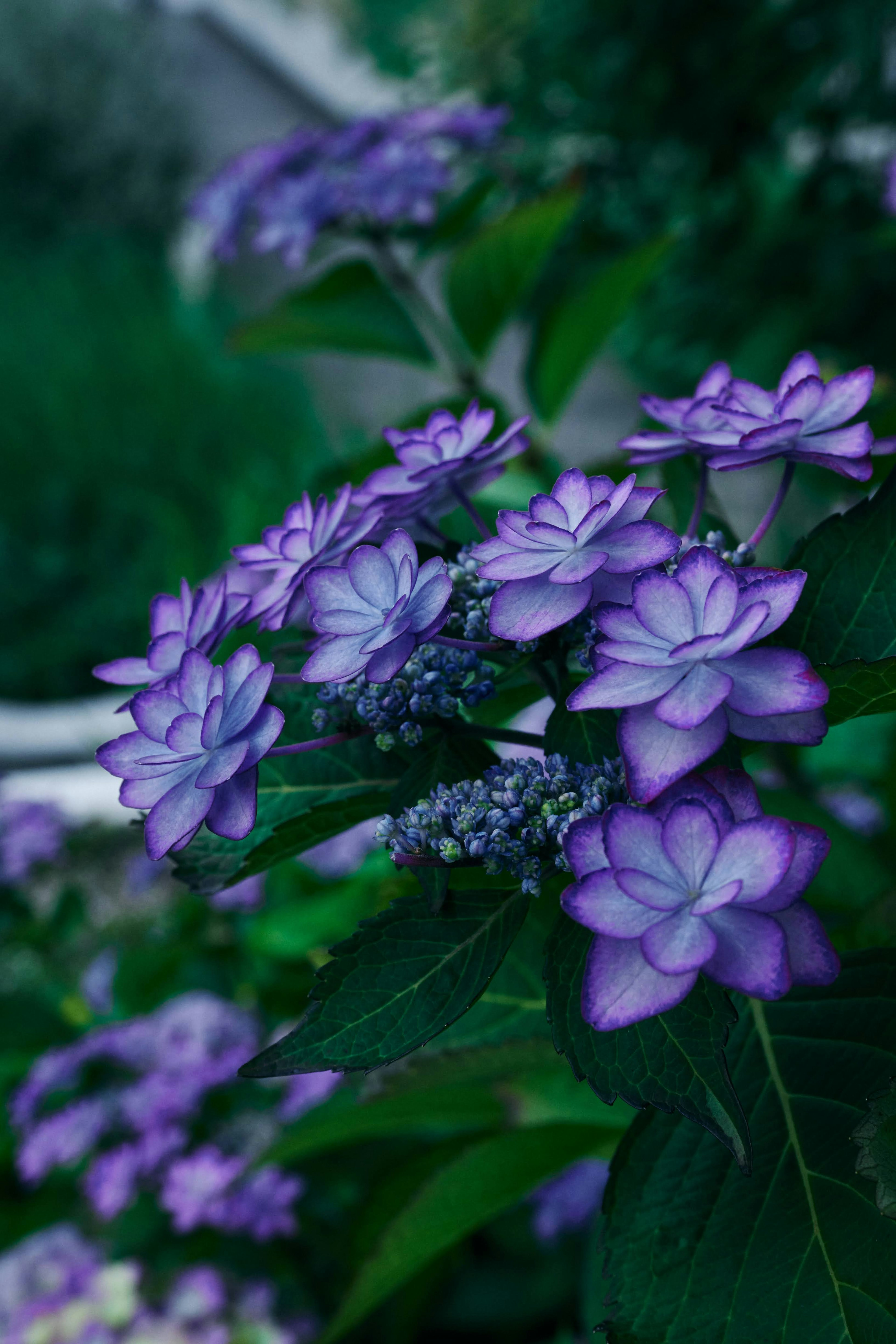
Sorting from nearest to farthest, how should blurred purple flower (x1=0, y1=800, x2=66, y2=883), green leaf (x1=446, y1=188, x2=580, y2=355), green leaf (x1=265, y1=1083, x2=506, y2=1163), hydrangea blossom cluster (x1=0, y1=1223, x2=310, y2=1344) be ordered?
green leaf (x1=265, y1=1083, x2=506, y2=1163), hydrangea blossom cluster (x1=0, y1=1223, x2=310, y2=1344), green leaf (x1=446, y1=188, x2=580, y2=355), blurred purple flower (x1=0, y1=800, x2=66, y2=883)

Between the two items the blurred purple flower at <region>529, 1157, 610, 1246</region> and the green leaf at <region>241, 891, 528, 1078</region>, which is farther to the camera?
the blurred purple flower at <region>529, 1157, 610, 1246</region>

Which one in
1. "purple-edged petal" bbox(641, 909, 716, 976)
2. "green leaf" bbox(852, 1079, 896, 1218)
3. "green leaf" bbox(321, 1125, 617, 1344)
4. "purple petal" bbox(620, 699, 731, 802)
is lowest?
"green leaf" bbox(321, 1125, 617, 1344)

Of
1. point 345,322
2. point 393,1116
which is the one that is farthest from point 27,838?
point 393,1116

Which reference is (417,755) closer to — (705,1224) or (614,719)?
(614,719)

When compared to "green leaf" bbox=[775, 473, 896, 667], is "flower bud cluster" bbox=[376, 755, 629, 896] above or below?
above

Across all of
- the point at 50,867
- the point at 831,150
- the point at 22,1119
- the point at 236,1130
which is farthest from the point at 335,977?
the point at 831,150

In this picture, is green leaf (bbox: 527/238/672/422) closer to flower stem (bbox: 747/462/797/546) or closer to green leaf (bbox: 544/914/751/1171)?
flower stem (bbox: 747/462/797/546)

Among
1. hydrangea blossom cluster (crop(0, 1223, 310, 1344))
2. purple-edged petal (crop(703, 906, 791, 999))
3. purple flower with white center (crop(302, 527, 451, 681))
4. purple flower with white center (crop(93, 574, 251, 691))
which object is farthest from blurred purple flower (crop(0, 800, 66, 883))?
purple-edged petal (crop(703, 906, 791, 999))
